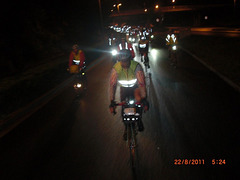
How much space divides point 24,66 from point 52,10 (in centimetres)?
1119

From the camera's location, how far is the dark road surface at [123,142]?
4695mm

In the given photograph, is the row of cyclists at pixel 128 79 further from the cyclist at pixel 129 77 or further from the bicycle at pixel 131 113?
the bicycle at pixel 131 113

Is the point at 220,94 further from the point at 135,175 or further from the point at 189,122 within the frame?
the point at 135,175

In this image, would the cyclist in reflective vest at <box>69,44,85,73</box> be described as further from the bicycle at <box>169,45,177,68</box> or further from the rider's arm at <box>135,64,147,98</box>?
the bicycle at <box>169,45,177,68</box>

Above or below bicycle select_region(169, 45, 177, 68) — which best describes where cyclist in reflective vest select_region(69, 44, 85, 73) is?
above

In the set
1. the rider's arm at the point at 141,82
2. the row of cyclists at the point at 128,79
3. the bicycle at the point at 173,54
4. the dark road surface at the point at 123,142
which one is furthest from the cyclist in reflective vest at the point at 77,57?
the bicycle at the point at 173,54

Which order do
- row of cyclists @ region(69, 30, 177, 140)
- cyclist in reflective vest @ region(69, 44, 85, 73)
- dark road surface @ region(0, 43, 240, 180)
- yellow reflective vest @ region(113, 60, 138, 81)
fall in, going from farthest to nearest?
1. cyclist in reflective vest @ region(69, 44, 85, 73)
2. yellow reflective vest @ region(113, 60, 138, 81)
3. row of cyclists @ region(69, 30, 177, 140)
4. dark road surface @ region(0, 43, 240, 180)

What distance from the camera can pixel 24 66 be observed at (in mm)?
19500

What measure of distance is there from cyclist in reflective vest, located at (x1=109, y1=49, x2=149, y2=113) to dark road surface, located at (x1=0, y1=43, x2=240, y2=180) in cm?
113

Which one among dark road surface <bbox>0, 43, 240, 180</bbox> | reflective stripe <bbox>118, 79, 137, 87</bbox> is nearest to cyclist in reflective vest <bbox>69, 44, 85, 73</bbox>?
dark road surface <bbox>0, 43, 240, 180</bbox>

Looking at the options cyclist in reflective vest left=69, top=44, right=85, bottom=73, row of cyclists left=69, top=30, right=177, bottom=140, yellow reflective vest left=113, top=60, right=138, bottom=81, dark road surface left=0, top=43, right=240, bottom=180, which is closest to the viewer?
dark road surface left=0, top=43, right=240, bottom=180

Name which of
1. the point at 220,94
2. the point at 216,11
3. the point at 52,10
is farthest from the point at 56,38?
the point at 216,11

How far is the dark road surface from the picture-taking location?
15.4 ft

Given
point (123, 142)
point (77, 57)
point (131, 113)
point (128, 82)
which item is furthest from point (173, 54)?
point (131, 113)
